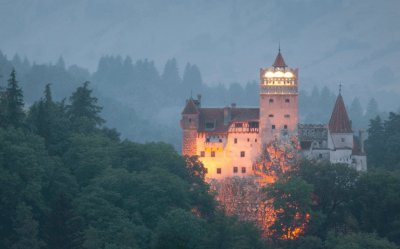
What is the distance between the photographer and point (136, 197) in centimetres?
9988

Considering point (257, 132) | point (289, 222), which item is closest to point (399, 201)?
point (289, 222)

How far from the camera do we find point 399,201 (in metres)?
103

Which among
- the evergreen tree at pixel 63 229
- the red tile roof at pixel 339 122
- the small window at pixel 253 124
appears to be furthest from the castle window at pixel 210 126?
the evergreen tree at pixel 63 229

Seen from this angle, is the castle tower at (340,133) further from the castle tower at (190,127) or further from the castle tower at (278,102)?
the castle tower at (190,127)

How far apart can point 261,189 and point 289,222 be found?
7214 millimetres

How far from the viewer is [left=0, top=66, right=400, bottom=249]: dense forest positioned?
90688mm

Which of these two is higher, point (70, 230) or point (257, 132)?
point (257, 132)

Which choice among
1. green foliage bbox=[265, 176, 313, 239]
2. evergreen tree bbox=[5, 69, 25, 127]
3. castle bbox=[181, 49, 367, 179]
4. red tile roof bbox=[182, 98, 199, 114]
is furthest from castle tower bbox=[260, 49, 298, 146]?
evergreen tree bbox=[5, 69, 25, 127]

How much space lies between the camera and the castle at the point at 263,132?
11506 centimetres

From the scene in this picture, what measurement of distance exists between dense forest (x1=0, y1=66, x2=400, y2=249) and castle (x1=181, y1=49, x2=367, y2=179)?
4547mm

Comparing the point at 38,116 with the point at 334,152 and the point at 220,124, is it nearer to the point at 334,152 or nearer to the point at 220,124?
the point at 220,124

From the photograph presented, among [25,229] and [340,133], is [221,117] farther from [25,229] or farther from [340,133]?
[25,229]

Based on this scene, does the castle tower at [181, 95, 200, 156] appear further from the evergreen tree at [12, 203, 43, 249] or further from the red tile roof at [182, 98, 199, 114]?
the evergreen tree at [12, 203, 43, 249]

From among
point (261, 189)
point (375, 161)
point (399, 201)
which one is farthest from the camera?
point (375, 161)
